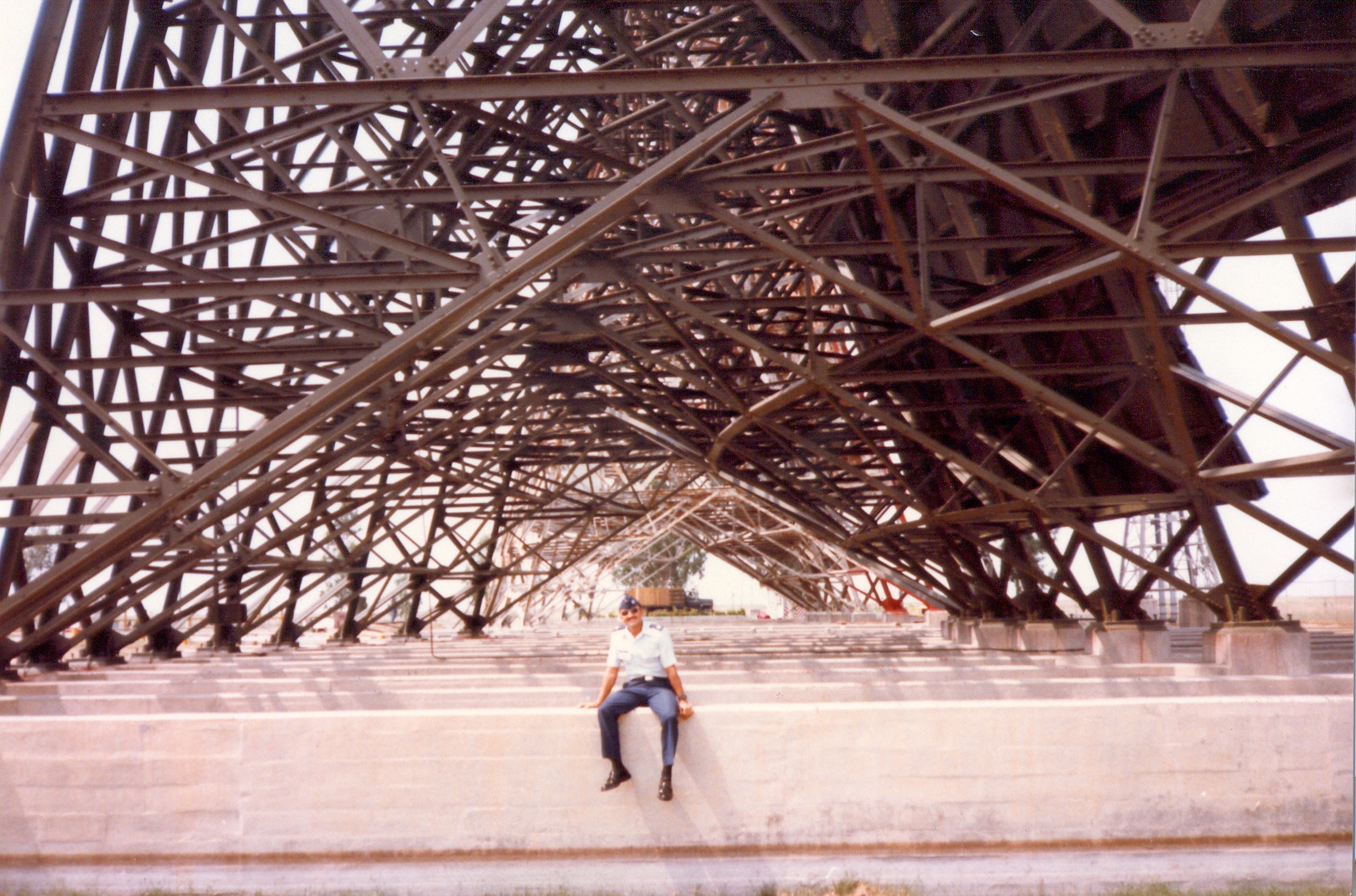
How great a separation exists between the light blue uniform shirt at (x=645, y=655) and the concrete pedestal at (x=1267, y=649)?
9858 mm

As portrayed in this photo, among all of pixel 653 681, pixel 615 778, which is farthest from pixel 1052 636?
pixel 615 778

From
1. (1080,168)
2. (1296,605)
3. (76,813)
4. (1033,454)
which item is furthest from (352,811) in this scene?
(1296,605)

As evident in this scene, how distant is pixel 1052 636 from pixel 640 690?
16428mm

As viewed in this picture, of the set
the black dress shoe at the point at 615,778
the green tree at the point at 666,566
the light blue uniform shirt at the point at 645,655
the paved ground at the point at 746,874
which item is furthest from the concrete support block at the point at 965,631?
the green tree at the point at 666,566

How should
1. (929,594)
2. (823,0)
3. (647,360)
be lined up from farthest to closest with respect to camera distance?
(929,594) < (647,360) < (823,0)

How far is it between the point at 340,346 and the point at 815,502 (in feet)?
59.7

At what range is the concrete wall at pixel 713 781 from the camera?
890cm

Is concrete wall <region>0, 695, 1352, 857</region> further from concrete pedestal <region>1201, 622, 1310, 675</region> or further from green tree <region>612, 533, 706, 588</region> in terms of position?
green tree <region>612, 533, 706, 588</region>

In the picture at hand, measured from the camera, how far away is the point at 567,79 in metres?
10.5

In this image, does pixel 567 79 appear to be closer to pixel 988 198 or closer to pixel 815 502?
pixel 988 198

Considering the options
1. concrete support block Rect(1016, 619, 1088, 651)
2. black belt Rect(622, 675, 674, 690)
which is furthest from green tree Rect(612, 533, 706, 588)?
black belt Rect(622, 675, 674, 690)

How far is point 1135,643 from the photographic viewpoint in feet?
64.2

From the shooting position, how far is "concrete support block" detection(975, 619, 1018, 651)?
2538 cm

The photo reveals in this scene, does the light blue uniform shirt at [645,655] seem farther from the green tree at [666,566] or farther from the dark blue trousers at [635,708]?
the green tree at [666,566]
